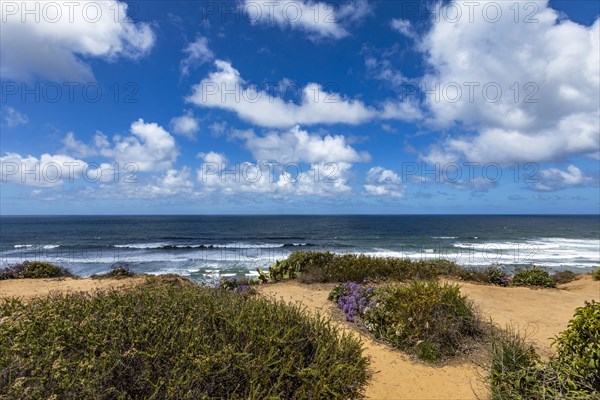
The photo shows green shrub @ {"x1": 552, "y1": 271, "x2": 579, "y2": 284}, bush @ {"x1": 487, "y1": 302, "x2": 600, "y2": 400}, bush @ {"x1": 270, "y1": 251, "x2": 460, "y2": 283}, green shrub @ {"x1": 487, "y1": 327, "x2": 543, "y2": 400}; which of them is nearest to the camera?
bush @ {"x1": 487, "y1": 302, "x2": 600, "y2": 400}

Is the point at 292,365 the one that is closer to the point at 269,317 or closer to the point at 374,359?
the point at 269,317

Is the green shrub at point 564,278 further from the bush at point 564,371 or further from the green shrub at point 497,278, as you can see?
the bush at point 564,371

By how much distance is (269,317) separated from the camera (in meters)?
5.23

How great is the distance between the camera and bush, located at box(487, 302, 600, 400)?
145 inches

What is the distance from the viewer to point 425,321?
6477 mm

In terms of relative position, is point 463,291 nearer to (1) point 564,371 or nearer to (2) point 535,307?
(2) point 535,307

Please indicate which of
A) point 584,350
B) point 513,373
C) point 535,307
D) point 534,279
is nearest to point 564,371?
point 584,350

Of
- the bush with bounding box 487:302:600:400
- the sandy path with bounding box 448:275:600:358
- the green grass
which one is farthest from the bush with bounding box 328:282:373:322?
the bush with bounding box 487:302:600:400

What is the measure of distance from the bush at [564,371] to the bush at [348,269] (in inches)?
275

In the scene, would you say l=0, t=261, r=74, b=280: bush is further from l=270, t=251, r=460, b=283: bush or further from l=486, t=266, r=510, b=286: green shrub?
l=486, t=266, r=510, b=286: green shrub

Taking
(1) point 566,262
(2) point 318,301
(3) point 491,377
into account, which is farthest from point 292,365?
(1) point 566,262

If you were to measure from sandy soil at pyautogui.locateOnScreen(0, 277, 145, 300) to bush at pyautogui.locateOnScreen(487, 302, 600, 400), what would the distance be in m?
11.7

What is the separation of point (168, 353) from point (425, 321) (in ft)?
16.5

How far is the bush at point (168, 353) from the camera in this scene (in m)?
3.32
